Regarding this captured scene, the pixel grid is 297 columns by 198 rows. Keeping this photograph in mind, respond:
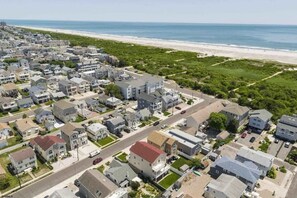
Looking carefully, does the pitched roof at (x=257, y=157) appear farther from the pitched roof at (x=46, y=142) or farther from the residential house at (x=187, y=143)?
the pitched roof at (x=46, y=142)

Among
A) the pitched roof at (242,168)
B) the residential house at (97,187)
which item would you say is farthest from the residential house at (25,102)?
the pitched roof at (242,168)

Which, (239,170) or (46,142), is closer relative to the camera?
(239,170)

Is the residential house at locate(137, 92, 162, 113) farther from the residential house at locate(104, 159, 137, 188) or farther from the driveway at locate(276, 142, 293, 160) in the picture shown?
the driveway at locate(276, 142, 293, 160)

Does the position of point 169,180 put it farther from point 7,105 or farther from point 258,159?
point 7,105

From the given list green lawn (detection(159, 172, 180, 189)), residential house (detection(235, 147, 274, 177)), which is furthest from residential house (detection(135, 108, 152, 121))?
residential house (detection(235, 147, 274, 177))

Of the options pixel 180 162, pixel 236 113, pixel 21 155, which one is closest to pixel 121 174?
pixel 180 162

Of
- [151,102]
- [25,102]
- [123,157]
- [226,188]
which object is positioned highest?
[151,102]
